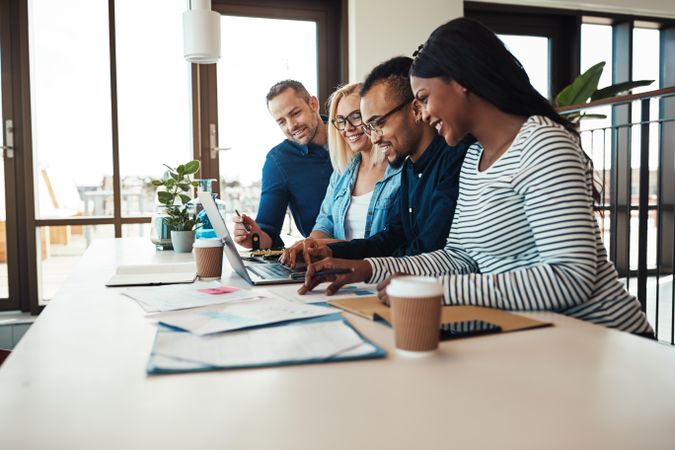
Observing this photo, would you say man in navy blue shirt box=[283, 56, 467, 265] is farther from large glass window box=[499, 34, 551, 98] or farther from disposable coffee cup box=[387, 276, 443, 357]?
large glass window box=[499, 34, 551, 98]

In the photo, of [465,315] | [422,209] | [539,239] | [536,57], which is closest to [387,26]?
[536,57]

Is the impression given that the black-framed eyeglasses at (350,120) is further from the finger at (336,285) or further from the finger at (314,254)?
the finger at (336,285)

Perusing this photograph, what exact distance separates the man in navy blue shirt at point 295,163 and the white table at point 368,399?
1751mm

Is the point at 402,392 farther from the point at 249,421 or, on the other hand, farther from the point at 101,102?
the point at 101,102

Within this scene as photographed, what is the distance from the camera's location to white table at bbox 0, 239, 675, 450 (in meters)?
0.60

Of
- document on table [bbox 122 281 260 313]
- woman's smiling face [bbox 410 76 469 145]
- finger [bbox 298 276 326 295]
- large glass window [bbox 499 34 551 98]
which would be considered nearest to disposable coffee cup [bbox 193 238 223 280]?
document on table [bbox 122 281 260 313]

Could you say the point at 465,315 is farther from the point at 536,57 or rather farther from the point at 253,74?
the point at 536,57

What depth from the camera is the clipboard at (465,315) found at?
3.23 feet

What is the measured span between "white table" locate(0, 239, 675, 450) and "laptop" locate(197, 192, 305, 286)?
1.71 ft

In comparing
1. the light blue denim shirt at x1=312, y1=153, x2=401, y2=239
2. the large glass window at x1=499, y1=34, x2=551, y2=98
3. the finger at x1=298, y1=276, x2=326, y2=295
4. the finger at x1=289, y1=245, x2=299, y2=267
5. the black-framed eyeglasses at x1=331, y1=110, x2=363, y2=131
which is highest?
the large glass window at x1=499, y1=34, x2=551, y2=98

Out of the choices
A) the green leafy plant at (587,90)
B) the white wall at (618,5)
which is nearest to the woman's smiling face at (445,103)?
the green leafy plant at (587,90)

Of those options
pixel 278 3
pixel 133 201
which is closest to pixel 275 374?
pixel 133 201

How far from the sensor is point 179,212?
218cm

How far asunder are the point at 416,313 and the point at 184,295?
63 cm
